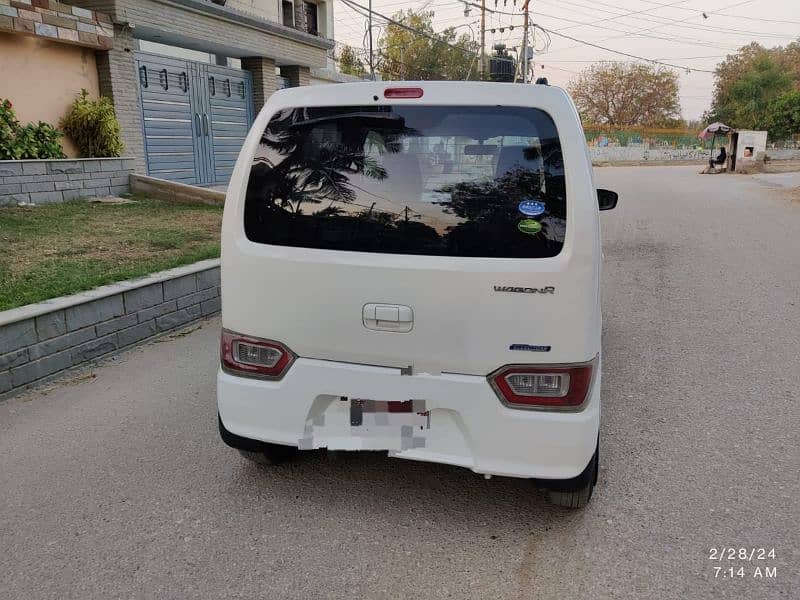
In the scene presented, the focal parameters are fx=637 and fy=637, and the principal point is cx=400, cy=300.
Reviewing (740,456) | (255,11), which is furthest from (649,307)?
(255,11)

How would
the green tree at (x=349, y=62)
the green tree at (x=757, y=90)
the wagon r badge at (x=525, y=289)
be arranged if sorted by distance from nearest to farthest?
the wagon r badge at (x=525, y=289) < the green tree at (x=349, y=62) < the green tree at (x=757, y=90)

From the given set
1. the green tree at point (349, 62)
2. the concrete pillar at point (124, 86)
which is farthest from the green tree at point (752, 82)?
the concrete pillar at point (124, 86)

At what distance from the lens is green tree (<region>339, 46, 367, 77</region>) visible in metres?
47.7

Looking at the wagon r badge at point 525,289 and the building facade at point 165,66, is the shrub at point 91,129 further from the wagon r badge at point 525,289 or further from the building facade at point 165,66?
the wagon r badge at point 525,289

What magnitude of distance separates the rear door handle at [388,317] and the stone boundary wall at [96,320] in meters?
2.83

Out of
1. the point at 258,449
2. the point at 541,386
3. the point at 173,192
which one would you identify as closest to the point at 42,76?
the point at 173,192

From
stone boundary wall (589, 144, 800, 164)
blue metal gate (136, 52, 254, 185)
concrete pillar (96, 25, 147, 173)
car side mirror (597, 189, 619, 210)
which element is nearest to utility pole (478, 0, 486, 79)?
stone boundary wall (589, 144, 800, 164)

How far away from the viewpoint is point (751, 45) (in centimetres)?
5891

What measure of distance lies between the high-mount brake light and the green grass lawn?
3.40 m

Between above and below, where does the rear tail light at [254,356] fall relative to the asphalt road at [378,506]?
above

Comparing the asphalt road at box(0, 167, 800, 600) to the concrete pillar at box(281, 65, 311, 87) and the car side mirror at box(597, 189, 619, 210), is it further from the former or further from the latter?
the concrete pillar at box(281, 65, 311, 87)

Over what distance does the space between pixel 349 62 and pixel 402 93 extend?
4903 cm

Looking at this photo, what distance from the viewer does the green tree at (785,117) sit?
39.6 metres

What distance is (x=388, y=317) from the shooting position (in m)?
2.65
